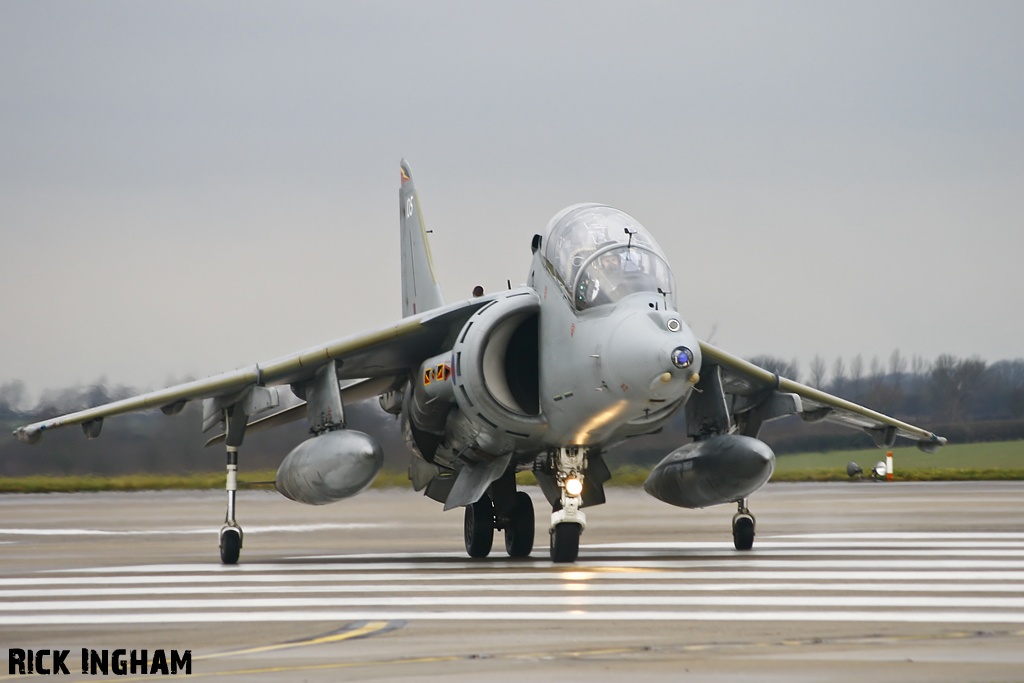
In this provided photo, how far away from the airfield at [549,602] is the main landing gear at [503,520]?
0.55 m

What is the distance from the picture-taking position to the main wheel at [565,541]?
1131 centimetres

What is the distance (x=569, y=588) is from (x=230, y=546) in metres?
4.61

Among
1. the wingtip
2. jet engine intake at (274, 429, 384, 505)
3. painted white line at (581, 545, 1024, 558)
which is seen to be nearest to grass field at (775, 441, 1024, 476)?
painted white line at (581, 545, 1024, 558)

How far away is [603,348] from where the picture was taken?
1026 centimetres

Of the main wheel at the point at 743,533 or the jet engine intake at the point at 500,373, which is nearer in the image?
the jet engine intake at the point at 500,373

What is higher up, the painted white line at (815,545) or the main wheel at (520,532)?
the main wheel at (520,532)

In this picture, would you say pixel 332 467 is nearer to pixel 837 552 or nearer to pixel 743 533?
pixel 743 533

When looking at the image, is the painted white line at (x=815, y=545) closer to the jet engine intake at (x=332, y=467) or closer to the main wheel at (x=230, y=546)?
the jet engine intake at (x=332, y=467)

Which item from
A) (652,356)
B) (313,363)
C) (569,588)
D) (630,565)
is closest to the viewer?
(569,588)

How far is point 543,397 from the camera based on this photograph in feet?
37.2

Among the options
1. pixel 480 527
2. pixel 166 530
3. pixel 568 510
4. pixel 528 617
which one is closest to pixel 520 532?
pixel 480 527

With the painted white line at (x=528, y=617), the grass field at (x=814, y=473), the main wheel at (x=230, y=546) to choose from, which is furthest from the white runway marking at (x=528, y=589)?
the grass field at (x=814, y=473)

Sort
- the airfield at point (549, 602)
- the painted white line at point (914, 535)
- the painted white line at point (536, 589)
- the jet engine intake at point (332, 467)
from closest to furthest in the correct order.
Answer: the airfield at point (549, 602)
the painted white line at point (536, 589)
the jet engine intake at point (332, 467)
the painted white line at point (914, 535)

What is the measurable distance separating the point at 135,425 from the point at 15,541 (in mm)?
8569
